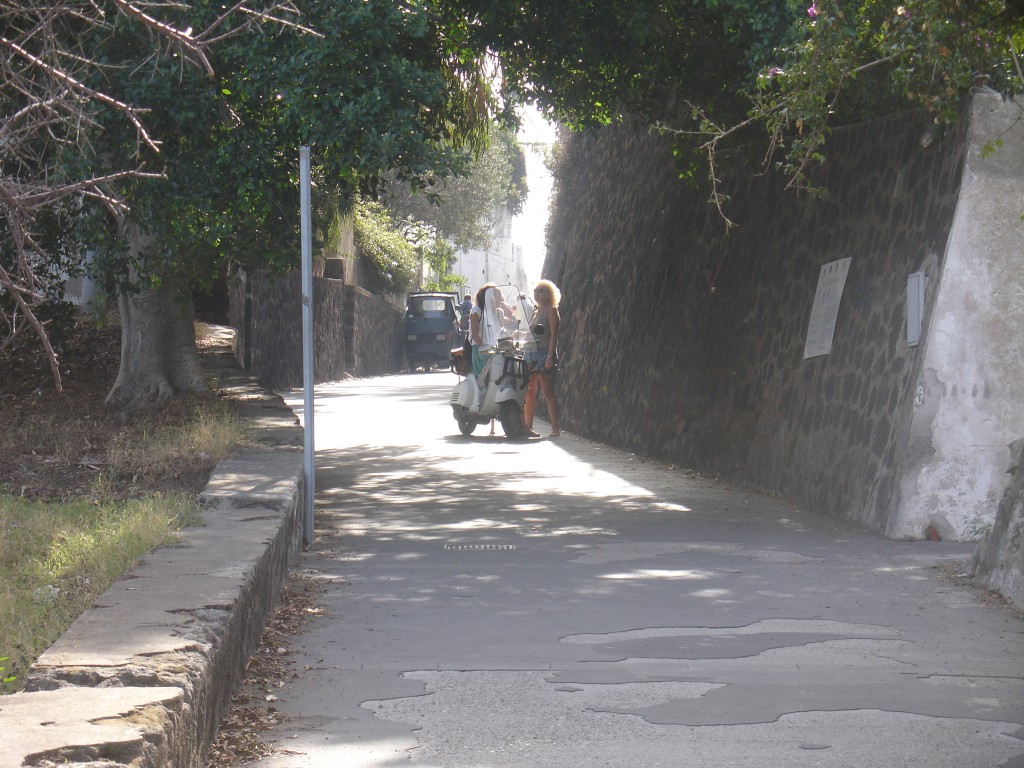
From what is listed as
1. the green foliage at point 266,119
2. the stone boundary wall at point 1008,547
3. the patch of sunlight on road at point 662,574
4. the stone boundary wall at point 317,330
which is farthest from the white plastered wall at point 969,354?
the stone boundary wall at point 317,330

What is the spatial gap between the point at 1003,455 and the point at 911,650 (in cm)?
331

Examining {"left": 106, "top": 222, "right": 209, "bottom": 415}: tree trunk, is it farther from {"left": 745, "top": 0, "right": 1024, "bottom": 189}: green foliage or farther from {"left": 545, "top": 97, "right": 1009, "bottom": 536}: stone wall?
{"left": 745, "top": 0, "right": 1024, "bottom": 189}: green foliage

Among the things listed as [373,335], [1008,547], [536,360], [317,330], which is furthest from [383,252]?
[1008,547]

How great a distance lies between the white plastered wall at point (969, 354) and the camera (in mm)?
8391

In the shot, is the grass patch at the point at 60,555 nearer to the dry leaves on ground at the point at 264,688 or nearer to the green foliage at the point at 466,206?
the dry leaves on ground at the point at 264,688

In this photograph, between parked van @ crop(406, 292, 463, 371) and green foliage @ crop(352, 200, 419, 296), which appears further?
parked van @ crop(406, 292, 463, 371)

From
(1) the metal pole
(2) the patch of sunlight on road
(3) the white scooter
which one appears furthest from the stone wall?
(1) the metal pole

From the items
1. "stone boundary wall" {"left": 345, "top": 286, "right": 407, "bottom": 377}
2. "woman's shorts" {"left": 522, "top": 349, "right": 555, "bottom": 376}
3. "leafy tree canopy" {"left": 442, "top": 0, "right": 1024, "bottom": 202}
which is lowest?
"stone boundary wall" {"left": 345, "top": 286, "right": 407, "bottom": 377}

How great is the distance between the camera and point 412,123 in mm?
9023

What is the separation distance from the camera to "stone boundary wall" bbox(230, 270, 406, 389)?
2158 cm

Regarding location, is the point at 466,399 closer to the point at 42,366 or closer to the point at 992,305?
the point at 42,366

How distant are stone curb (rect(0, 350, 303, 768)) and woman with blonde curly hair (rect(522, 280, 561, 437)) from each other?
8771mm

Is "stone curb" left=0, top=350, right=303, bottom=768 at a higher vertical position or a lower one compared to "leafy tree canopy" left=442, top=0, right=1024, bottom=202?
lower

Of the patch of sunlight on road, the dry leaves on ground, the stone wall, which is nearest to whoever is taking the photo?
the dry leaves on ground
